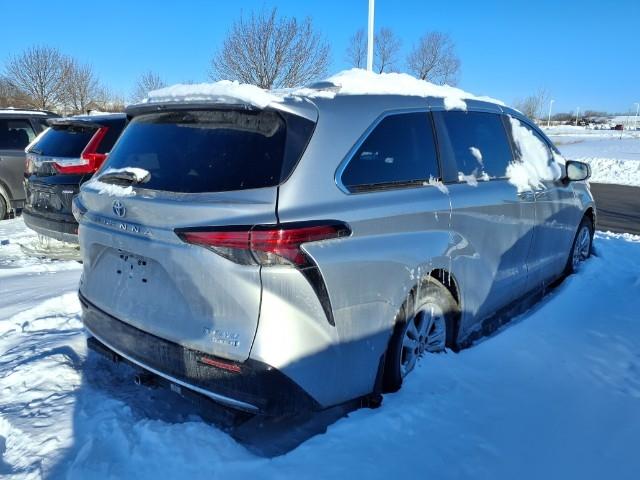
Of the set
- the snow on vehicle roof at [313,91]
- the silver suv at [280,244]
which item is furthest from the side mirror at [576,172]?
the silver suv at [280,244]

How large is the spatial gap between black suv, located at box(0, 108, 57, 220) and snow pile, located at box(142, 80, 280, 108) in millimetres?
7128

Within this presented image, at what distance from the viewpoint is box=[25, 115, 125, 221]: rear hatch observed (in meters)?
5.60

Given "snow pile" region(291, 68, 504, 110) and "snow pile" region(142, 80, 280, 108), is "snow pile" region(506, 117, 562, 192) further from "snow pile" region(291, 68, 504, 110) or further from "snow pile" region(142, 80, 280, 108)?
"snow pile" region(142, 80, 280, 108)

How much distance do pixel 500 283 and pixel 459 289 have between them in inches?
26.8

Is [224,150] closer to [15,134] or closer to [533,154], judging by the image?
[533,154]

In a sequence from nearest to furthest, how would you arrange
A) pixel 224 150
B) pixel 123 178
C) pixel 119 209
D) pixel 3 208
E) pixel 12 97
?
1. pixel 224 150
2. pixel 119 209
3. pixel 123 178
4. pixel 3 208
5. pixel 12 97

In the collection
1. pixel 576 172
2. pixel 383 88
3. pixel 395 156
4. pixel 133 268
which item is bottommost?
pixel 133 268

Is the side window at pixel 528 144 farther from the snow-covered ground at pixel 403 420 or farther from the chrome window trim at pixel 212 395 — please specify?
the chrome window trim at pixel 212 395

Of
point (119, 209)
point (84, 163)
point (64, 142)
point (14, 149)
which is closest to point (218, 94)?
point (119, 209)

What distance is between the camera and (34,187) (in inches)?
231

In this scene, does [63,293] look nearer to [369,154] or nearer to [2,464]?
[2,464]

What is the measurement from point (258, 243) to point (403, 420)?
1.29m

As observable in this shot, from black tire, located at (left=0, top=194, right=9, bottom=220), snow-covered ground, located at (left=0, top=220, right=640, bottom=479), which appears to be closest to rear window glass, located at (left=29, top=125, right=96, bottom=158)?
snow-covered ground, located at (left=0, top=220, right=640, bottom=479)

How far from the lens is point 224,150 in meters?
2.31
